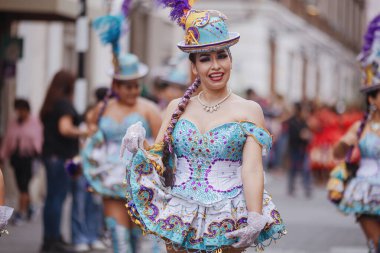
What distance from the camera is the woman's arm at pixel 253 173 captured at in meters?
6.43

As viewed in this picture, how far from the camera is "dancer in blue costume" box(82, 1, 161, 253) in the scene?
32.4ft

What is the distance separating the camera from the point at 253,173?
650 cm

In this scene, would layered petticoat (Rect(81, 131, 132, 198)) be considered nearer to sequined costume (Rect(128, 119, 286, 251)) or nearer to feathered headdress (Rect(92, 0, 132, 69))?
feathered headdress (Rect(92, 0, 132, 69))

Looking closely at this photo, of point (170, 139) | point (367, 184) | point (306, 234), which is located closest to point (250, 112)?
point (170, 139)

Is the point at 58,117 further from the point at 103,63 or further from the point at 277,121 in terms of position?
the point at 277,121

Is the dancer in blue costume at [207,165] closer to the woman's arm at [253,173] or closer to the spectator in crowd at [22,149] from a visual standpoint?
the woman's arm at [253,173]

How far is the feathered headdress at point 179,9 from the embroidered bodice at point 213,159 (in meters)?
0.72

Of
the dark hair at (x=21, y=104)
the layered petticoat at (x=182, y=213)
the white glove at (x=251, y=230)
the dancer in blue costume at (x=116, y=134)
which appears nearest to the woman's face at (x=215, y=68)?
the layered petticoat at (x=182, y=213)

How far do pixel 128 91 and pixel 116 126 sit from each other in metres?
0.33

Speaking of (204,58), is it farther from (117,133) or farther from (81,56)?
(81,56)

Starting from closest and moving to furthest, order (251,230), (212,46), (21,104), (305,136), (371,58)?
(251,230) < (212,46) < (371,58) < (21,104) < (305,136)

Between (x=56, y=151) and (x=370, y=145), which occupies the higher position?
(x=370, y=145)

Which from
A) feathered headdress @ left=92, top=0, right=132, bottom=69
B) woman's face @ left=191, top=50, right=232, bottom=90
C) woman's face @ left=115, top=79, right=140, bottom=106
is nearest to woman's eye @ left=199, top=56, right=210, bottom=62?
woman's face @ left=191, top=50, right=232, bottom=90

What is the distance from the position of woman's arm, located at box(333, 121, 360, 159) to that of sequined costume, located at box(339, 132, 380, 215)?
0.51ft
